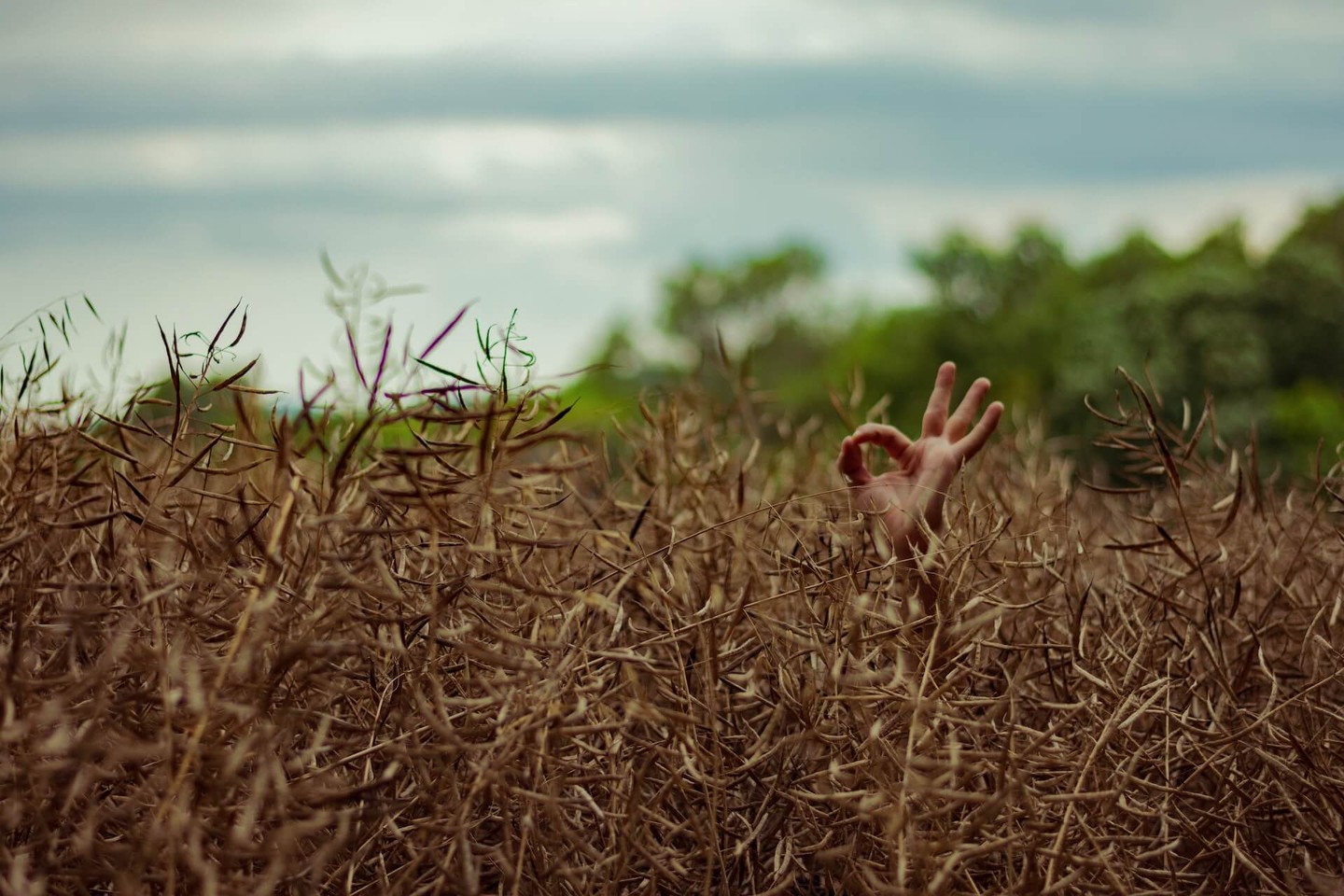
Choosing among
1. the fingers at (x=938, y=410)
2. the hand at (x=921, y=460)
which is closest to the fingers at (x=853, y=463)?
the hand at (x=921, y=460)

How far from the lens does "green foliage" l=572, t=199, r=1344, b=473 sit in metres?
16.7

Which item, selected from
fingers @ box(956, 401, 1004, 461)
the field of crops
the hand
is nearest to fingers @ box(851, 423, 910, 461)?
the hand

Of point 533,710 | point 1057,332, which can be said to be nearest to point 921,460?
point 533,710

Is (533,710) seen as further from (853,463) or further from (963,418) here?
(963,418)

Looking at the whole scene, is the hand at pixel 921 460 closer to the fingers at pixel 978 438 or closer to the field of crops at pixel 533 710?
the fingers at pixel 978 438

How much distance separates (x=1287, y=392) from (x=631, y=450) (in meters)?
18.9

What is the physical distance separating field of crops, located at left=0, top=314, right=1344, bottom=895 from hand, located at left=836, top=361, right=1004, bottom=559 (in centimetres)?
11

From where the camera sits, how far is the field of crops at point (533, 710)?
47.9 inches

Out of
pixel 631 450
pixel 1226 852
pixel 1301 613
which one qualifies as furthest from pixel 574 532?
pixel 1301 613

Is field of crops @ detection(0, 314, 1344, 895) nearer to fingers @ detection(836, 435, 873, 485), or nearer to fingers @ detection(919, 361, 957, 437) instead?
fingers @ detection(836, 435, 873, 485)

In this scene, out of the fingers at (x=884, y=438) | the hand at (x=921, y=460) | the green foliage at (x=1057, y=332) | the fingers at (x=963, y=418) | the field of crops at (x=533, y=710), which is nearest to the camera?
the field of crops at (x=533, y=710)

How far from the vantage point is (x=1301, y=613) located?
2152 mm

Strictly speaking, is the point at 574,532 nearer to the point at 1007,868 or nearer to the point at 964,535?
the point at 964,535

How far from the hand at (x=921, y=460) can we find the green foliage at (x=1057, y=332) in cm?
32
